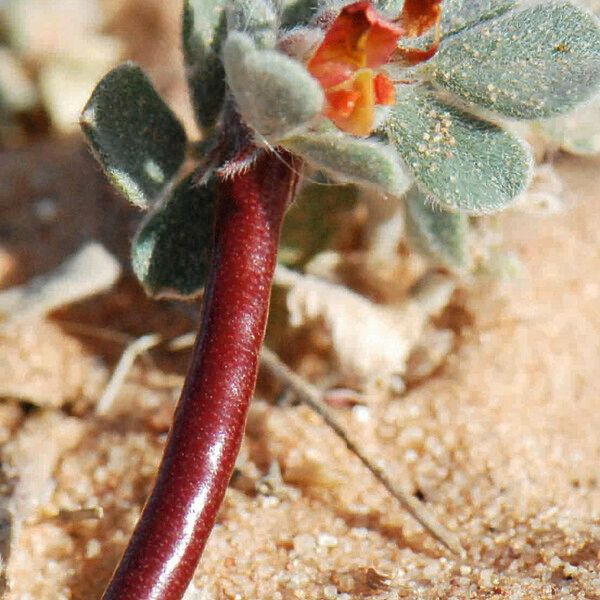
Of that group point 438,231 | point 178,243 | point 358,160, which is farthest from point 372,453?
point 358,160

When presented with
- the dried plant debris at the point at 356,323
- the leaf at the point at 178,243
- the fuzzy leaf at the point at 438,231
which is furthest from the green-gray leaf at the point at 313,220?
the leaf at the point at 178,243

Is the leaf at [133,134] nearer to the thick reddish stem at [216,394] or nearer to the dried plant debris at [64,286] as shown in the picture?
the thick reddish stem at [216,394]

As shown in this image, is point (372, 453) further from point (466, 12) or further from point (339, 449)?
point (466, 12)

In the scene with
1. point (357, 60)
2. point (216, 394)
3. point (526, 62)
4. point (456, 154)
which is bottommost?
point (216, 394)

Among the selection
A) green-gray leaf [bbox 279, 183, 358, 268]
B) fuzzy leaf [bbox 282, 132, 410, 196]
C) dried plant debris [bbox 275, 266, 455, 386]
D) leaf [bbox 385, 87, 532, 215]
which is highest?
fuzzy leaf [bbox 282, 132, 410, 196]

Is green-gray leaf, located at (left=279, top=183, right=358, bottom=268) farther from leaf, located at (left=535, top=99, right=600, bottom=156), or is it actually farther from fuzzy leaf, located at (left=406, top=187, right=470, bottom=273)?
leaf, located at (left=535, top=99, right=600, bottom=156)

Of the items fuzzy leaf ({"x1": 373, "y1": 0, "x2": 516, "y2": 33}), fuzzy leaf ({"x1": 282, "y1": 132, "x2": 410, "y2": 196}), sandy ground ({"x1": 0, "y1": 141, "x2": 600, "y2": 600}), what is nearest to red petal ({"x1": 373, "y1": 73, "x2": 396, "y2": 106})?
fuzzy leaf ({"x1": 282, "y1": 132, "x2": 410, "y2": 196})

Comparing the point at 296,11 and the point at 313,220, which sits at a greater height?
the point at 296,11
